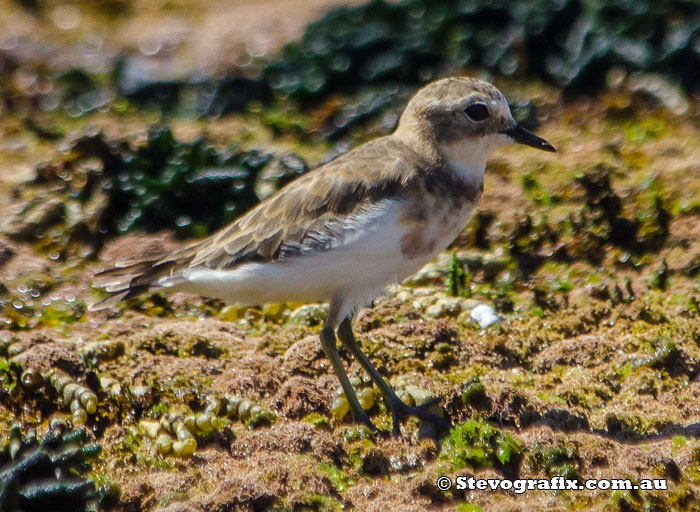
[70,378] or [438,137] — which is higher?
[438,137]

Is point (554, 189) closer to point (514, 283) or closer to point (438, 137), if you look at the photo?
point (514, 283)

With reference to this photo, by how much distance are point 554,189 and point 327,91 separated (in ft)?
10.6

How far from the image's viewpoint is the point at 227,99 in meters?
10.0

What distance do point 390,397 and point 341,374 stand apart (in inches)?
12.6

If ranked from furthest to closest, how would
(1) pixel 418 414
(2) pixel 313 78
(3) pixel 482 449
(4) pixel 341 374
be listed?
(2) pixel 313 78 < (4) pixel 341 374 < (1) pixel 418 414 < (3) pixel 482 449

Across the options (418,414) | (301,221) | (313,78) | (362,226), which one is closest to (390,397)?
(418,414)

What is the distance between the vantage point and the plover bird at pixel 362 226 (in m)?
5.14

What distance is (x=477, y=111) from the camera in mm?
5488

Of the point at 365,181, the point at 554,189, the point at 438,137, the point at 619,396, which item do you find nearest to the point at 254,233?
the point at 365,181

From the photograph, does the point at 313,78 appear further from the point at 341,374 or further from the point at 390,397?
the point at 390,397

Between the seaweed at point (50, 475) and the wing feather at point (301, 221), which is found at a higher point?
the wing feather at point (301, 221)

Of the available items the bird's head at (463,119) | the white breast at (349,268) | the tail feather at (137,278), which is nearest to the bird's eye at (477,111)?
the bird's head at (463,119)

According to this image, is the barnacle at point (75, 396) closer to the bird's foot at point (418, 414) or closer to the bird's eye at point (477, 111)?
the bird's foot at point (418, 414)

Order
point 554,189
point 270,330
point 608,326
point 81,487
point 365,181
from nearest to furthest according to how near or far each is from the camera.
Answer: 1. point 81,487
2. point 365,181
3. point 608,326
4. point 270,330
5. point 554,189
